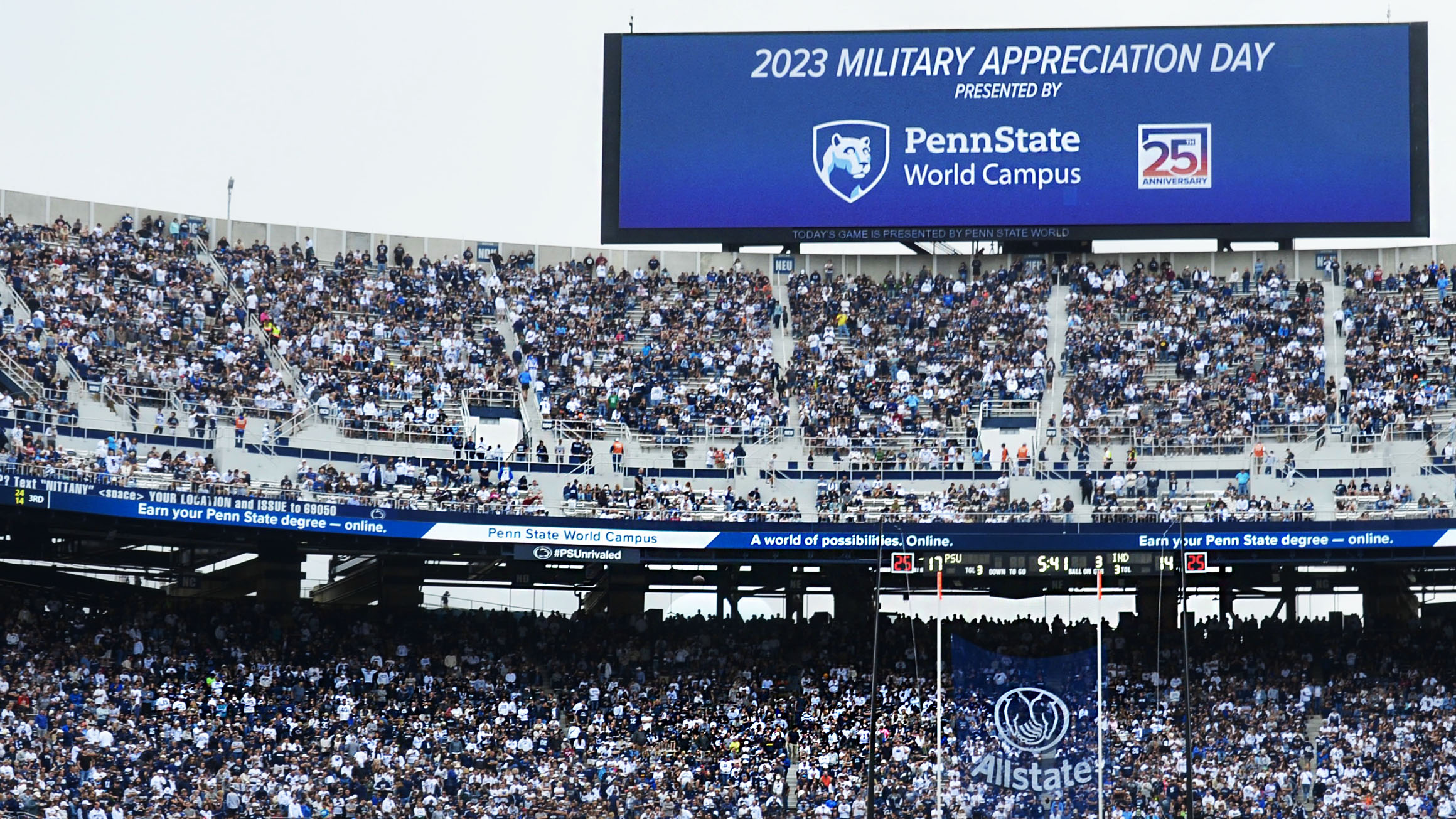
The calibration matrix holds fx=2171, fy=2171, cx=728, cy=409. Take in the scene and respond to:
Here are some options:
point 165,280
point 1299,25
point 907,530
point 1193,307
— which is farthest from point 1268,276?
point 165,280

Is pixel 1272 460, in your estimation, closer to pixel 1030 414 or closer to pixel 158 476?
pixel 1030 414

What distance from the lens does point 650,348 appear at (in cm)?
4841

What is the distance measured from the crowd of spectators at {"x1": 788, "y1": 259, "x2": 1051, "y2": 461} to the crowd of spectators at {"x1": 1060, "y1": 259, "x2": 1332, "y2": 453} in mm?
1130

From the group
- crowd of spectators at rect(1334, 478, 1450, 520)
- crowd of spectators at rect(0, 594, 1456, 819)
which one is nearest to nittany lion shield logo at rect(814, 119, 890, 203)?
crowd of spectators at rect(0, 594, 1456, 819)

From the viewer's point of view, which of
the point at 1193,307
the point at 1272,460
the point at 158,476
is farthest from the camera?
the point at 1193,307

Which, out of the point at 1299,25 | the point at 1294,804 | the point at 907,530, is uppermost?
the point at 1299,25

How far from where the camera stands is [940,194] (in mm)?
50625

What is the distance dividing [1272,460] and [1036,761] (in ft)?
32.4

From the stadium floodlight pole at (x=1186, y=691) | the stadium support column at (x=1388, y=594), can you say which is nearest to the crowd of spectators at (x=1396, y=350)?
the stadium support column at (x=1388, y=594)

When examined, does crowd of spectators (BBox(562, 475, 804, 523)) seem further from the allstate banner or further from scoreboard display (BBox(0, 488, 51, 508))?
scoreboard display (BBox(0, 488, 51, 508))

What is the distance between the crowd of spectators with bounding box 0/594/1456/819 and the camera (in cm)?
3722

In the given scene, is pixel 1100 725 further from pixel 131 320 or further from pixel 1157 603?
pixel 131 320

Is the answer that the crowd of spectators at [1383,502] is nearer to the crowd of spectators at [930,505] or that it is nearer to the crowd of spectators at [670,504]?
the crowd of spectators at [930,505]

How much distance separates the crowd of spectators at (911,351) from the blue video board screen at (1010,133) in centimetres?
117
